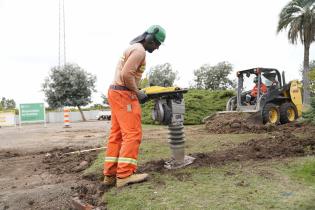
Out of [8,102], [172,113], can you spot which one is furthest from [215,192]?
[8,102]

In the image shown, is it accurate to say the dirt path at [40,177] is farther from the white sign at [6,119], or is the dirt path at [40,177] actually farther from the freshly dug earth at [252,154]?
the white sign at [6,119]

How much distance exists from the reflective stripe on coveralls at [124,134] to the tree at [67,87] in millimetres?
32559

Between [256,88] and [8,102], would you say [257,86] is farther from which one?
[8,102]

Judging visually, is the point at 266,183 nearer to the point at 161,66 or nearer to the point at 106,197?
the point at 106,197

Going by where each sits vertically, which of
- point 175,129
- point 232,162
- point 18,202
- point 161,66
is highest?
point 161,66

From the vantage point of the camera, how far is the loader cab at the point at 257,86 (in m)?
12.4

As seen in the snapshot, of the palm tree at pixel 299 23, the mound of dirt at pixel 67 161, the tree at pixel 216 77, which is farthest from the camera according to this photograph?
the tree at pixel 216 77

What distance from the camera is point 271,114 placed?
40.0ft

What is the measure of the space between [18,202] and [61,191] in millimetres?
498

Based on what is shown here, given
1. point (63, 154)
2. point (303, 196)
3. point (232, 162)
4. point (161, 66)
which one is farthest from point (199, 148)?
point (161, 66)

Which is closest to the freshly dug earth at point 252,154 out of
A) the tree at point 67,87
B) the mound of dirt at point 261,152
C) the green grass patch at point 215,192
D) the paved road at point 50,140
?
the mound of dirt at point 261,152

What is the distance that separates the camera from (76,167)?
6016mm

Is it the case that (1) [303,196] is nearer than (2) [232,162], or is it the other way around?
(1) [303,196]

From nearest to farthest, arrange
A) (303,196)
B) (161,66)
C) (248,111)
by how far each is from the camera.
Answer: (303,196), (248,111), (161,66)
